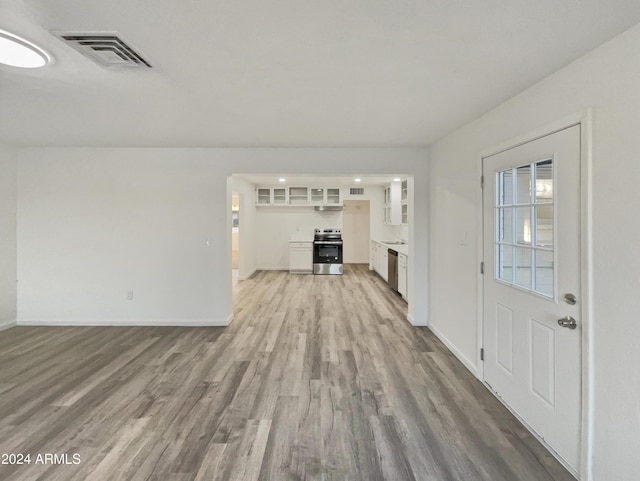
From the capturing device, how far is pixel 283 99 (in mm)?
2420

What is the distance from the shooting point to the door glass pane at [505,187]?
2.38 m

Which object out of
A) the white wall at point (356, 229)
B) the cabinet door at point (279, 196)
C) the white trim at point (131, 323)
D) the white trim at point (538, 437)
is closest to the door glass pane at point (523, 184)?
the white trim at point (538, 437)

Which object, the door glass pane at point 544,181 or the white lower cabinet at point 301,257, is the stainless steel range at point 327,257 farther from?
the door glass pane at point 544,181

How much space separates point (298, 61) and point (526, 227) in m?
1.88

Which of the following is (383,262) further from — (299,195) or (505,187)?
(505,187)

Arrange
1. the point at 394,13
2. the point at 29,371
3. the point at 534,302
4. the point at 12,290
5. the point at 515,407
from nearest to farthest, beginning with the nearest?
the point at 394,13 → the point at 534,302 → the point at 515,407 → the point at 29,371 → the point at 12,290

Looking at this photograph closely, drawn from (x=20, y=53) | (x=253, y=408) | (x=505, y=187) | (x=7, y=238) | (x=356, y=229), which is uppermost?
(x=20, y=53)

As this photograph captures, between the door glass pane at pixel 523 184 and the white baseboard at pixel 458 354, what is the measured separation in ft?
5.18

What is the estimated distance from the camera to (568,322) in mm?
1796

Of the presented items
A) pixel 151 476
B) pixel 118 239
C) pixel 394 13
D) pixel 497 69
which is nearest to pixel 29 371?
pixel 118 239

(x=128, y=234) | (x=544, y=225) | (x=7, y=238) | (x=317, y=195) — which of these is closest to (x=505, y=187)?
(x=544, y=225)

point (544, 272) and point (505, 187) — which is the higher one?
point (505, 187)

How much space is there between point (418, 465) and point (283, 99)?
2.62 meters

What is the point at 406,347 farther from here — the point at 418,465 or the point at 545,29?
the point at 545,29
